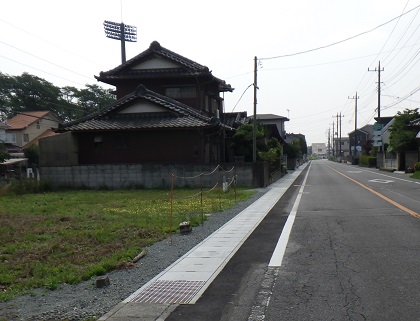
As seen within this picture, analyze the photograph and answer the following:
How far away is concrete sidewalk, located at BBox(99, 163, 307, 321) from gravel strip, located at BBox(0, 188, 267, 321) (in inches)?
7.8

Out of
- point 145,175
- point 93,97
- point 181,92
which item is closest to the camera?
point 145,175

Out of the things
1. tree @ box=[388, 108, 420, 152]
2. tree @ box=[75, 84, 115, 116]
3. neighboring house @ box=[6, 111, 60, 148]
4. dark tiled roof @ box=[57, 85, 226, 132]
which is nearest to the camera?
dark tiled roof @ box=[57, 85, 226, 132]

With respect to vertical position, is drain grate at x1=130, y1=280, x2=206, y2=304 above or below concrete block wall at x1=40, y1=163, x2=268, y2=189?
below

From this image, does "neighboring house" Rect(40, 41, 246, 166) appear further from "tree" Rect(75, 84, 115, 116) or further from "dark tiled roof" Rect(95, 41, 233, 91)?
"tree" Rect(75, 84, 115, 116)

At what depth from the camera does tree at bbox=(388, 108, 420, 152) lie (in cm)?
4700

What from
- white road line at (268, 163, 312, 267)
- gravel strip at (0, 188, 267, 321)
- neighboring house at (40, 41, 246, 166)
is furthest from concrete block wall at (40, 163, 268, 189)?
gravel strip at (0, 188, 267, 321)

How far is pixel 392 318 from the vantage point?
17.1 feet

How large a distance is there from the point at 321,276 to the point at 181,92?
25.6 metres

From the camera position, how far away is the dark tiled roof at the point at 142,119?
25797 millimetres

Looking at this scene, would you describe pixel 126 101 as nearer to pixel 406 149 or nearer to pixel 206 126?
pixel 206 126

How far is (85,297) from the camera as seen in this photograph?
6.30 metres

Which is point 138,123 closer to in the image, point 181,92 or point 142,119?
point 142,119

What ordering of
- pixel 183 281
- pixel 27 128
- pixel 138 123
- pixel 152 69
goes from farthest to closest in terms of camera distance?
1. pixel 27 128
2. pixel 152 69
3. pixel 138 123
4. pixel 183 281

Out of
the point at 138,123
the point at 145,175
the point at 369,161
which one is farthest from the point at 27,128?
the point at 369,161
